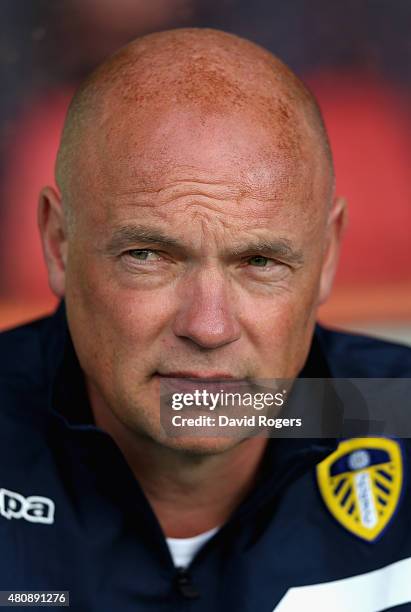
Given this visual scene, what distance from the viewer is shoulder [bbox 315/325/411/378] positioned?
1991 mm

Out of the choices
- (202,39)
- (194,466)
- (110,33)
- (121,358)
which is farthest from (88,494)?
(110,33)

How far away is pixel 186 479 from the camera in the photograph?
1762 millimetres

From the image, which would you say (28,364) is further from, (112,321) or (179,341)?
(179,341)

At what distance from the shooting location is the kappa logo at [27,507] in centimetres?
169

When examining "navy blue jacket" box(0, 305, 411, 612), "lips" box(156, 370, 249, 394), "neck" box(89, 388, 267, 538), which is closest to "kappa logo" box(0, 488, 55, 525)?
"navy blue jacket" box(0, 305, 411, 612)

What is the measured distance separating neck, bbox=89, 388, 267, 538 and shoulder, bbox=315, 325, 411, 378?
27 cm

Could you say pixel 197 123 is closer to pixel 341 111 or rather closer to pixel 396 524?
pixel 396 524

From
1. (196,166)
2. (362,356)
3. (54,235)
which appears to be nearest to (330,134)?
(362,356)

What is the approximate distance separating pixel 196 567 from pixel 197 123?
725 mm

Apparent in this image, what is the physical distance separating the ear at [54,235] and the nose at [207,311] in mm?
310

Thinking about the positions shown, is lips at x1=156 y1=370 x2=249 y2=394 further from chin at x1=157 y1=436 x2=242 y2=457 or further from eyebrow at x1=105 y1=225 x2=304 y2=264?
eyebrow at x1=105 y1=225 x2=304 y2=264

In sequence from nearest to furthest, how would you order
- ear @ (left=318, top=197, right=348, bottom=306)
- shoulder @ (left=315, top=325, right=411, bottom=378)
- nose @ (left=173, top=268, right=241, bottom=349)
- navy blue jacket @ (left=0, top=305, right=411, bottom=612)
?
1. nose @ (left=173, top=268, right=241, bottom=349)
2. navy blue jacket @ (left=0, top=305, right=411, bottom=612)
3. ear @ (left=318, top=197, right=348, bottom=306)
4. shoulder @ (left=315, top=325, right=411, bottom=378)

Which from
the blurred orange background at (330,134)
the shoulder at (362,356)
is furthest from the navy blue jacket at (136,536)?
the blurred orange background at (330,134)

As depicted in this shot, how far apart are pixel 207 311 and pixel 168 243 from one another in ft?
0.42
